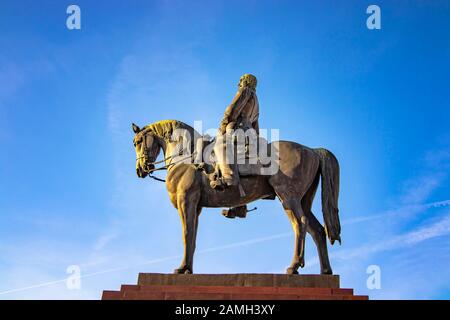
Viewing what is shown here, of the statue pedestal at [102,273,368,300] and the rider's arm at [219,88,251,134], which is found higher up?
the rider's arm at [219,88,251,134]

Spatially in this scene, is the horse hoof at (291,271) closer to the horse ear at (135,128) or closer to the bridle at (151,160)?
the bridle at (151,160)

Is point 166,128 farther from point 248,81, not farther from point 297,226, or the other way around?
point 297,226

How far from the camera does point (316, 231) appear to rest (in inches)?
510

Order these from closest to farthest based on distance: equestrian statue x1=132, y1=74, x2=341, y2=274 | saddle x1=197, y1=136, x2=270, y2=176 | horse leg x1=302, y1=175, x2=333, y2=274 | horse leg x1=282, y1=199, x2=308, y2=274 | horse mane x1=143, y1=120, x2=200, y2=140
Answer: horse leg x1=282, y1=199, x2=308, y2=274 < horse leg x1=302, y1=175, x2=333, y2=274 < equestrian statue x1=132, y1=74, x2=341, y2=274 < saddle x1=197, y1=136, x2=270, y2=176 < horse mane x1=143, y1=120, x2=200, y2=140

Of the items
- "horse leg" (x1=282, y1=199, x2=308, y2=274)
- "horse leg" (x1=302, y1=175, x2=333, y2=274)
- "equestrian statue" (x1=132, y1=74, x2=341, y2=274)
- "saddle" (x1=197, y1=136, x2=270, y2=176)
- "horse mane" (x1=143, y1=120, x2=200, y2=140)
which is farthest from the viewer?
"horse mane" (x1=143, y1=120, x2=200, y2=140)

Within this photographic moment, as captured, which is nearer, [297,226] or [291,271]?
[291,271]

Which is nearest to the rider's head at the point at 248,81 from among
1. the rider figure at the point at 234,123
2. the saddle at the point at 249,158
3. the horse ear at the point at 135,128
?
Result: the rider figure at the point at 234,123

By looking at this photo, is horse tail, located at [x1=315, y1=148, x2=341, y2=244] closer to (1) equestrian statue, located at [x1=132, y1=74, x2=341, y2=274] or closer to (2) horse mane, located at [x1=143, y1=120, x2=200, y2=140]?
(1) equestrian statue, located at [x1=132, y1=74, x2=341, y2=274]

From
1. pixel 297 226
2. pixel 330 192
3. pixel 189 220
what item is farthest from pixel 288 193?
pixel 189 220

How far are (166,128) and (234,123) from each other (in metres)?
1.74

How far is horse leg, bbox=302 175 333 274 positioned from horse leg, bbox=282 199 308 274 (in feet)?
1.68

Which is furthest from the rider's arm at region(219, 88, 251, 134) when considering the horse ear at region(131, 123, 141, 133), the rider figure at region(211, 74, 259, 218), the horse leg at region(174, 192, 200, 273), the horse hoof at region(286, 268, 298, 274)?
the horse hoof at region(286, 268, 298, 274)

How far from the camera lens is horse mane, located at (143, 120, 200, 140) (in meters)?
13.9
